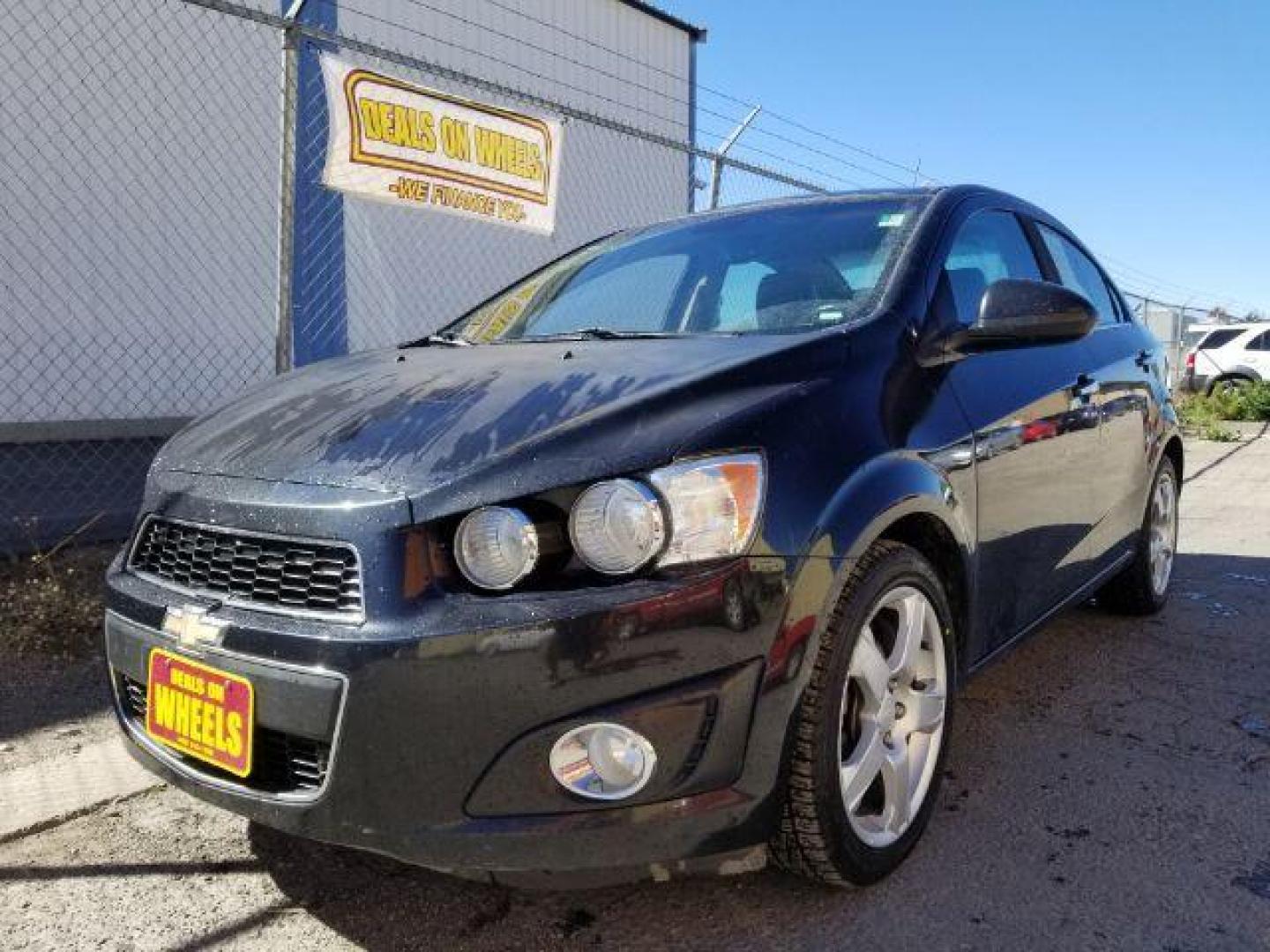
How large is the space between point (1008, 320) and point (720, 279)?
31.2 inches

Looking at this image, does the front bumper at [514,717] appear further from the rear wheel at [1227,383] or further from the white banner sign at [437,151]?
the rear wheel at [1227,383]

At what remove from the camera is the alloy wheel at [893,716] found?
2057 millimetres

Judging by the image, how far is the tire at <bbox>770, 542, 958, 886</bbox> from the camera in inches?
73.9

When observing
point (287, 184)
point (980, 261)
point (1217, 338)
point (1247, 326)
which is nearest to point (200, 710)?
point (980, 261)

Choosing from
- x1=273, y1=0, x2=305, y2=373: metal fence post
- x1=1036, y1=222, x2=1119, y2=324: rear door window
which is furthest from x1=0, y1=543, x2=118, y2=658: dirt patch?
x1=1036, y1=222, x2=1119, y2=324: rear door window

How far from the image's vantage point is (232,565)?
1.88 meters

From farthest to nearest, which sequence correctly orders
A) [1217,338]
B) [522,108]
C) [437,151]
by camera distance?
[1217,338] → [522,108] → [437,151]

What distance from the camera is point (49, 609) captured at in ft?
11.7

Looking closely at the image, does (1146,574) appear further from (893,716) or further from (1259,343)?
(1259,343)

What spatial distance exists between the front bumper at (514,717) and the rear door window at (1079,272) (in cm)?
235

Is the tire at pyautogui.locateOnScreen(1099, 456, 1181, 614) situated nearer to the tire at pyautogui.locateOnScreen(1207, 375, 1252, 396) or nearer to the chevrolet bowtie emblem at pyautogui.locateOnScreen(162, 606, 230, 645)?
the chevrolet bowtie emblem at pyautogui.locateOnScreen(162, 606, 230, 645)

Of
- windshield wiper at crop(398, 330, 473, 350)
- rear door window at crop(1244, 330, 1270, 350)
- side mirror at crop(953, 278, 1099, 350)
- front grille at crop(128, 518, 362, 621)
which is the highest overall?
rear door window at crop(1244, 330, 1270, 350)

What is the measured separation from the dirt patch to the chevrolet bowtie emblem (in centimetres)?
159

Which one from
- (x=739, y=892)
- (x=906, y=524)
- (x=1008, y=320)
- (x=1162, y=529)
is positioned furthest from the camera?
(x=1162, y=529)
